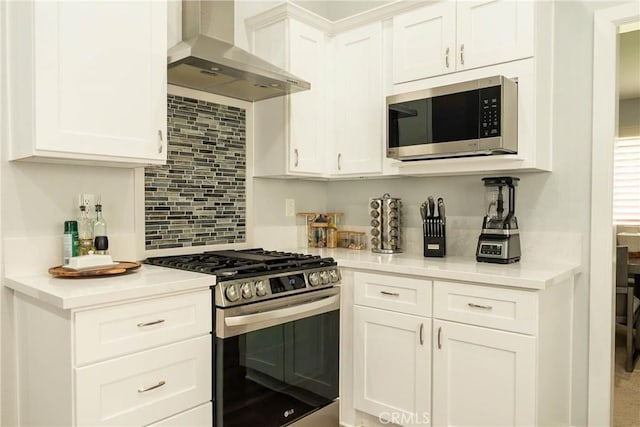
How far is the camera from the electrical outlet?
10.0 feet

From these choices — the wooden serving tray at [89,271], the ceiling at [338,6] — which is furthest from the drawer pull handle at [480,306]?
the ceiling at [338,6]

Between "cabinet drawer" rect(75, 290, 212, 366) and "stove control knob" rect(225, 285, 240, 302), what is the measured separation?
0.26 ft

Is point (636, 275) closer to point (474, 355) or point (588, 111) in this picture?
point (588, 111)

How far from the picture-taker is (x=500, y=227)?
92.0 inches

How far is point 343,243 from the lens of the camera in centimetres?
315

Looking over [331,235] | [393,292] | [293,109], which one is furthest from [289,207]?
[393,292]

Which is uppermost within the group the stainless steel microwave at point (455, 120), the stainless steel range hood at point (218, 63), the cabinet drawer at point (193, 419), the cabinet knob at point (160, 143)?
the stainless steel range hood at point (218, 63)

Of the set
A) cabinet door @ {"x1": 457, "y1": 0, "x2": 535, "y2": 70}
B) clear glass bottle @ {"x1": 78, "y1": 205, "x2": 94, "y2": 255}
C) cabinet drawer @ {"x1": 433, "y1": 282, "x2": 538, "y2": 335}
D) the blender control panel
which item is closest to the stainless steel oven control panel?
cabinet drawer @ {"x1": 433, "y1": 282, "x2": 538, "y2": 335}

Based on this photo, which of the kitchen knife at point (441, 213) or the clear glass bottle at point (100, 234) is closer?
the clear glass bottle at point (100, 234)

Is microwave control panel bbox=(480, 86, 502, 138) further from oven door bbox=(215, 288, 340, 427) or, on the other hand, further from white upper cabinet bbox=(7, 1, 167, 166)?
white upper cabinet bbox=(7, 1, 167, 166)

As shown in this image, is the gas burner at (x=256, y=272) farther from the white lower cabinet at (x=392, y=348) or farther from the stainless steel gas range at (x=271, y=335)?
the white lower cabinet at (x=392, y=348)

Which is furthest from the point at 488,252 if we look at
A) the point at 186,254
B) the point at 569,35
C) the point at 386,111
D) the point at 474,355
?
the point at 186,254

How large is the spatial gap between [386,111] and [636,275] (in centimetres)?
296

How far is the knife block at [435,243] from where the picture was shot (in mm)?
2570
